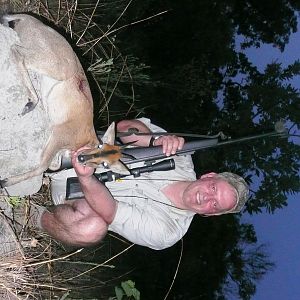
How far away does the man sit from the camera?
3553mm

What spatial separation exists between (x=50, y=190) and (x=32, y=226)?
0.33 metres

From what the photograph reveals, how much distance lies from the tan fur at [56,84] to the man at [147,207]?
3.16ft

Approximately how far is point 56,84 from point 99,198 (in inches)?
45.6

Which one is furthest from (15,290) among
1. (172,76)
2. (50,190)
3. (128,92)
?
(172,76)

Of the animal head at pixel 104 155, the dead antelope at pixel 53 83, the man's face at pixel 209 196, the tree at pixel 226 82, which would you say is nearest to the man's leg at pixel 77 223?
the man's face at pixel 209 196

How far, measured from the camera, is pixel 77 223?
359cm

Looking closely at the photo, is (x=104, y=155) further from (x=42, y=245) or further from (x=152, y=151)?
(x=42, y=245)

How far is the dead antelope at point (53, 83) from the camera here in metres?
2.26

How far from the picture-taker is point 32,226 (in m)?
3.92

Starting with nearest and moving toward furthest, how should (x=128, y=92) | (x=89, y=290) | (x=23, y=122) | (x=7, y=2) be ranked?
1. (x=23, y=122)
2. (x=7, y=2)
3. (x=89, y=290)
4. (x=128, y=92)

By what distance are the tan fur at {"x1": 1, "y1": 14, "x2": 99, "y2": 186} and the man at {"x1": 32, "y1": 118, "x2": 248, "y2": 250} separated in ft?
3.16

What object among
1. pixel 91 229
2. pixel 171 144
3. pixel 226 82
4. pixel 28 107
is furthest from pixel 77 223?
pixel 226 82

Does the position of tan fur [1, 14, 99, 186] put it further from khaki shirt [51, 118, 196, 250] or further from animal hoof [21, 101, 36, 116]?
khaki shirt [51, 118, 196, 250]

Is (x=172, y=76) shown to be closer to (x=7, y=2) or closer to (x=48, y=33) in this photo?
(x=7, y=2)
